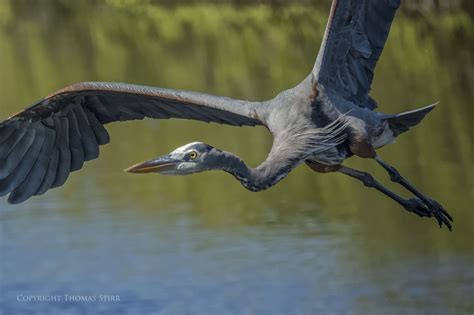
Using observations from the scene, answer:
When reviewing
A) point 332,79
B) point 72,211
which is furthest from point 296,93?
point 72,211

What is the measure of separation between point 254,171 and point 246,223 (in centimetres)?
897

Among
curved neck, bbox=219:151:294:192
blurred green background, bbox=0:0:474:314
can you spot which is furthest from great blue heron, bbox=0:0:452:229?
blurred green background, bbox=0:0:474:314

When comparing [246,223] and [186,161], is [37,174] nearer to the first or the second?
[186,161]

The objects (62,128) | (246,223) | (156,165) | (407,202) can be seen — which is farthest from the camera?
(246,223)

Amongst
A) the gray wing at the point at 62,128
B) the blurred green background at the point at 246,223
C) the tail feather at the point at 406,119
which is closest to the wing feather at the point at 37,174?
the gray wing at the point at 62,128

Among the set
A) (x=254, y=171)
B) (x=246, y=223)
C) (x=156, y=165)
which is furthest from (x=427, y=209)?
(x=246, y=223)

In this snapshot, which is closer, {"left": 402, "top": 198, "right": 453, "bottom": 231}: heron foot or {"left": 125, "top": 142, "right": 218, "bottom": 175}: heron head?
{"left": 125, "top": 142, "right": 218, "bottom": 175}: heron head

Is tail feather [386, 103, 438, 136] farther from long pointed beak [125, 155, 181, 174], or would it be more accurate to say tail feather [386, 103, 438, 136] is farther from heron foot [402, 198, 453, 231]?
long pointed beak [125, 155, 181, 174]

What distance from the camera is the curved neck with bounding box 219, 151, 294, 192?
29.1 ft

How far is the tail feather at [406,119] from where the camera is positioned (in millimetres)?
9414

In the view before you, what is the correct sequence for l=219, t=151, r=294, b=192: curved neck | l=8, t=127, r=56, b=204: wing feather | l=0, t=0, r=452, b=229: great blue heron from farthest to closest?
l=8, t=127, r=56, b=204: wing feather < l=0, t=0, r=452, b=229: great blue heron < l=219, t=151, r=294, b=192: curved neck

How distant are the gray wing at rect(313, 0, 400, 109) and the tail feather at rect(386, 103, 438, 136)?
0.26 m

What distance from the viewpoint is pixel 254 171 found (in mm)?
9180

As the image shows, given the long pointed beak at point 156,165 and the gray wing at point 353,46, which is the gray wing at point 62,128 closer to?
the gray wing at point 353,46
